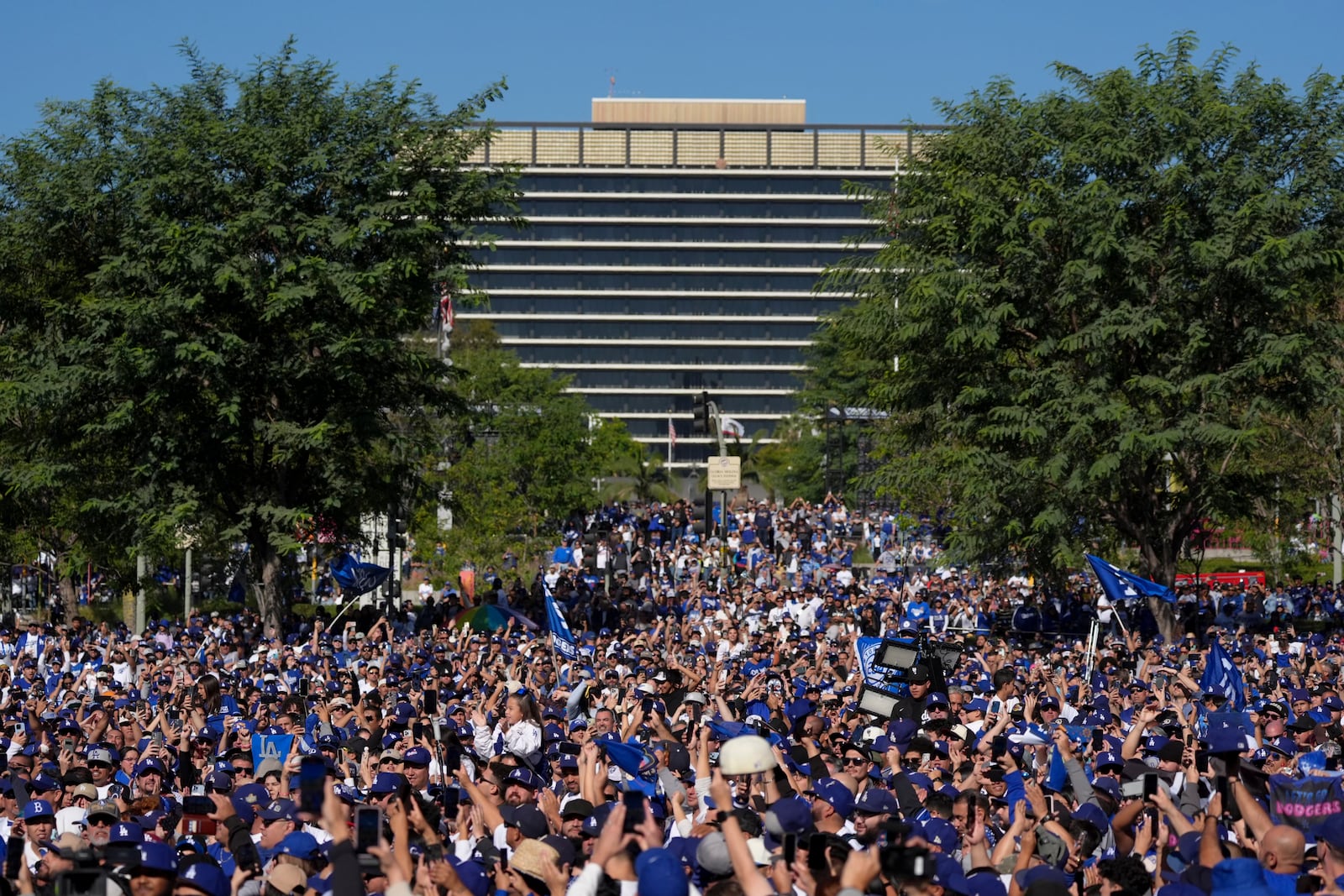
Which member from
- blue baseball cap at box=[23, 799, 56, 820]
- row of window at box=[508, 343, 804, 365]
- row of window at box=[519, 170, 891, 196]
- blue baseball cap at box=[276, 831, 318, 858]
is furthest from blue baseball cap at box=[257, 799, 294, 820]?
row of window at box=[519, 170, 891, 196]

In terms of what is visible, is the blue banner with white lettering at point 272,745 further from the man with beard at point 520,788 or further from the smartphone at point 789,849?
the smartphone at point 789,849

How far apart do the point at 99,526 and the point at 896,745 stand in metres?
26.2

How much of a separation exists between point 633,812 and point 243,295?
27.5 m

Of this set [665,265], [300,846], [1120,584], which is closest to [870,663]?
[1120,584]

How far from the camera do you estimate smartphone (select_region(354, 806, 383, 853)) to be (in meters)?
6.92

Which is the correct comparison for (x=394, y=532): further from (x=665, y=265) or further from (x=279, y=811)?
(x=665, y=265)

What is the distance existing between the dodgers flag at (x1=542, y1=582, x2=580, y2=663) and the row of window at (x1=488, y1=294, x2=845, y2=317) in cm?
12497

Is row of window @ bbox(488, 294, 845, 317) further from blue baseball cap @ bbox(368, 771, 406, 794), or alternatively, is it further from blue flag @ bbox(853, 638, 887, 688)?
blue baseball cap @ bbox(368, 771, 406, 794)

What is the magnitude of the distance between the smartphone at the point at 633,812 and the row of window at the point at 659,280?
467 ft

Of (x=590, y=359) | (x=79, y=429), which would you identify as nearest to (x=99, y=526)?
(x=79, y=429)

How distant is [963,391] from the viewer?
33.5 meters

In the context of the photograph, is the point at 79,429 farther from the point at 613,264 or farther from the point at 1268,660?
the point at 613,264

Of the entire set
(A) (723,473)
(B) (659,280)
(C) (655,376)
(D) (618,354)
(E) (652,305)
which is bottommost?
(A) (723,473)

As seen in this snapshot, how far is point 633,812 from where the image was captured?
25.5 feet
